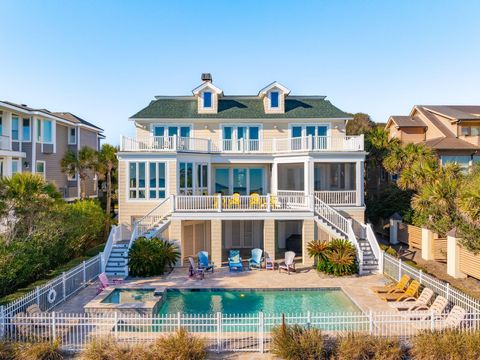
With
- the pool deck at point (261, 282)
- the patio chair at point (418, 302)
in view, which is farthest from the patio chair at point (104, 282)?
the patio chair at point (418, 302)

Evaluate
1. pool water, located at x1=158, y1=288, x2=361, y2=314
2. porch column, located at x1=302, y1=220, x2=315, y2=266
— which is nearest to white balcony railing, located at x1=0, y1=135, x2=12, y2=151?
pool water, located at x1=158, y1=288, x2=361, y2=314

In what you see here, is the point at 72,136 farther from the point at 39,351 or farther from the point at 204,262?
the point at 39,351

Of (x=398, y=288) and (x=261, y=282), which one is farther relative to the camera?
(x=261, y=282)

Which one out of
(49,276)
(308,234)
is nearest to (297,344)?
(308,234)

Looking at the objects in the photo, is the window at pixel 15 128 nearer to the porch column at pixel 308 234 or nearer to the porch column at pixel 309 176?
the porch column at pixel 309 176

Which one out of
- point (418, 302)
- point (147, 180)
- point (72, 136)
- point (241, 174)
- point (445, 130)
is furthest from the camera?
point (72, 136)

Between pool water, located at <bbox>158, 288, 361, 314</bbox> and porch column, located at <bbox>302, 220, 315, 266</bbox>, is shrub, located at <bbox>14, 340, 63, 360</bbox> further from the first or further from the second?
porch column, located at <bbox>302, 220, 315, 266</bbox>

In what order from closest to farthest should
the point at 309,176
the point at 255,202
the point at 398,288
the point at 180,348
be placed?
1. the point at 180,348
2. the point at 398,288
3. the point at 255,202
4. the point at 309,176
